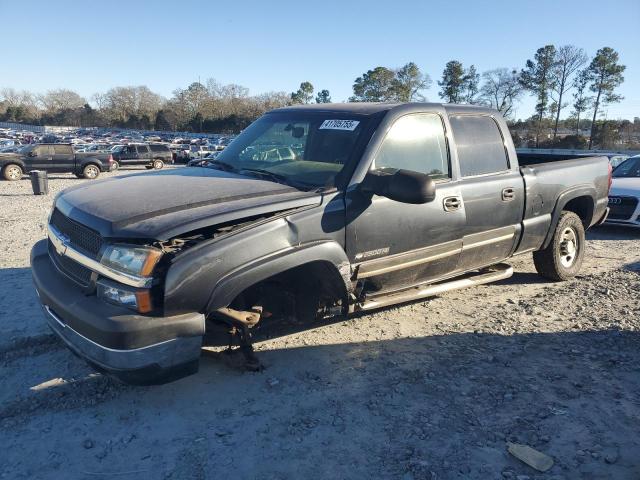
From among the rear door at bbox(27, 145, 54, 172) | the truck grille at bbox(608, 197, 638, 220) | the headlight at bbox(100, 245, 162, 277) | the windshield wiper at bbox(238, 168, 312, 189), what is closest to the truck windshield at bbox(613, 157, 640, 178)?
the truck grille at bbox(608, 197, 638, 220)

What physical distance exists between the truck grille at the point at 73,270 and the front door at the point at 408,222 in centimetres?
170

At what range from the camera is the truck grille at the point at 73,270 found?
2982 millimetres

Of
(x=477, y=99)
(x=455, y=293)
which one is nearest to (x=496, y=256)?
(x=455, y=293)

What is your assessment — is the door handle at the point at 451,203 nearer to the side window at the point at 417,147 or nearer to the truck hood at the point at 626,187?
the side window at the point at 417,147

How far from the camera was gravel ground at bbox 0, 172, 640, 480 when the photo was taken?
263cm

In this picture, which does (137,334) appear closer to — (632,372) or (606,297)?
(632,372)

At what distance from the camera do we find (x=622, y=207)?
8.89 metres

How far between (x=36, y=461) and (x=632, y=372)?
4.00 meters

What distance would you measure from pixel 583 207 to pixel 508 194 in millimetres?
2005

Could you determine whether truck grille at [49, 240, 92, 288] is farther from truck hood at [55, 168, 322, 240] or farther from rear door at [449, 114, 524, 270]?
rear door at [449, 114, 524, 270]


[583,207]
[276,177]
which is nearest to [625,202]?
[583,207]

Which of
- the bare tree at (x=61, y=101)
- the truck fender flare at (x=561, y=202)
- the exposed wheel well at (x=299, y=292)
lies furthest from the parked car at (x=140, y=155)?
the bare tree at (x=61, y=101)

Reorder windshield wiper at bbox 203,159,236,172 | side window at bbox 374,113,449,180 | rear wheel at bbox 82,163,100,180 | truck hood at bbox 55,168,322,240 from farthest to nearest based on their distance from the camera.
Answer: rear wheel at bbox 82,163,100,180 < windshield wiper at bbox 203,159,236,172 < side window at bbox 374,113,449,180 < truck hood at bbox 55,168,322,240

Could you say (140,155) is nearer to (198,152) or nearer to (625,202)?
(198,152)
